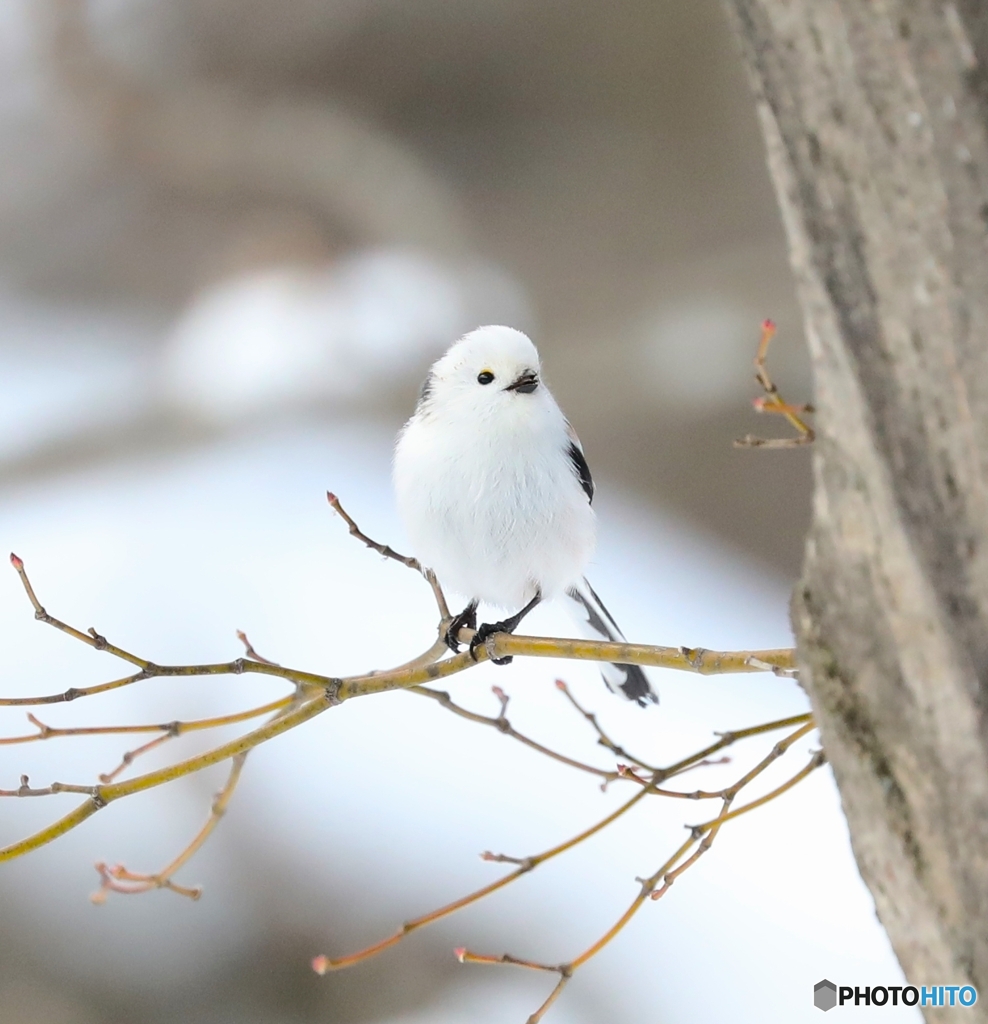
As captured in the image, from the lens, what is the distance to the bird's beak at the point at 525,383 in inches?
34.3

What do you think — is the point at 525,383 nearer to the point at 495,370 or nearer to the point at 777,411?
the point at 495,370

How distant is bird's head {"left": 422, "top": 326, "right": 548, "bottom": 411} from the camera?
2.84 ft

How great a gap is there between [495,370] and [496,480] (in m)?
0.09

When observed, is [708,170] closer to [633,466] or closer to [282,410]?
[633,466]

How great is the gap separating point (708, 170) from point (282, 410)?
31.5 inches

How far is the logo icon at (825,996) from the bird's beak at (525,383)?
1.71ft

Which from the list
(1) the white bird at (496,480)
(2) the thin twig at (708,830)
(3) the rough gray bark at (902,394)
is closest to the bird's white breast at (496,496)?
(1) the white bird at (496,480)

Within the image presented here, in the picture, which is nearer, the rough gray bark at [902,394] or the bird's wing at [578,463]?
the rough gray bark at [902,394]

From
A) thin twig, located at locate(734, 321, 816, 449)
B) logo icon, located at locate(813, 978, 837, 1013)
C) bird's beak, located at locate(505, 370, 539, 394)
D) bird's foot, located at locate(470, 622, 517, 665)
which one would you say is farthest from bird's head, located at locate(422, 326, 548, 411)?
logo icon, located at locate(813, 978, 837, 1013)

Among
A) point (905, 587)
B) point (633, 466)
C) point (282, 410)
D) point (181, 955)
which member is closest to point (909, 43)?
point (905, 587)

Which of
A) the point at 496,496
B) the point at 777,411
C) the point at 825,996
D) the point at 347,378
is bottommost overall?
the point at 825,996

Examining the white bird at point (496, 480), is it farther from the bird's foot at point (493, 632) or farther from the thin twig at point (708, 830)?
the thin twig at point (708, 830)

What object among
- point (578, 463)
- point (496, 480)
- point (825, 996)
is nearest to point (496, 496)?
point (496, 480)

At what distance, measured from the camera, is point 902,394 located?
1.01 ft
